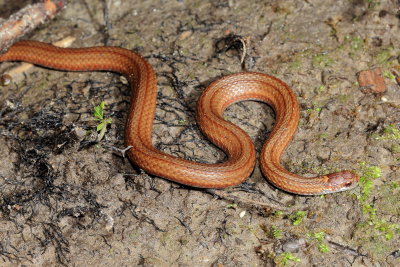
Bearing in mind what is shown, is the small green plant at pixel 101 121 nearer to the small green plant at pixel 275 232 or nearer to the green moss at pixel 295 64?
the small green plant at pixel 275 232

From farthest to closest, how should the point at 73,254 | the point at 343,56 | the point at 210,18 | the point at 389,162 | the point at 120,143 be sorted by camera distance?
the point at 210,18
the point at 343,56
the point at 120,143
the point at 389,162
the point at 73,254

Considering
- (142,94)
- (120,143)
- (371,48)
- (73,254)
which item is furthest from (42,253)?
(371,48)

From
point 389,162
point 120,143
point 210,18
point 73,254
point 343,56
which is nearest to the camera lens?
point 73,254

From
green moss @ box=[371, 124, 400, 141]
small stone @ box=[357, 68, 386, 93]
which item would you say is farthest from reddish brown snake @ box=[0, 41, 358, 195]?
small stone @ box=[357, 68, 386, 93]

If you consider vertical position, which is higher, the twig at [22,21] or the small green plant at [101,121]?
the twig at [22,21]

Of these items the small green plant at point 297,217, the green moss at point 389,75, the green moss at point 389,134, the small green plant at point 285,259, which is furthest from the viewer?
the green moss at point 389,75

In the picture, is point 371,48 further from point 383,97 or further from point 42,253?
point 42,253

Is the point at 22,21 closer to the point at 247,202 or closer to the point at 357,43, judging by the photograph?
the point at 247,202

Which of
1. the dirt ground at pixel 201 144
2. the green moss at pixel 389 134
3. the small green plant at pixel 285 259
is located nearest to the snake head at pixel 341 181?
the dirt ground at pixel 201 144
